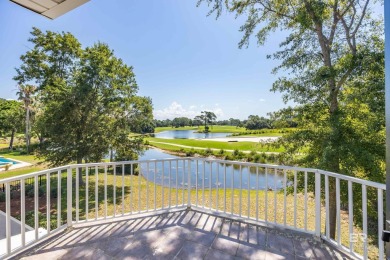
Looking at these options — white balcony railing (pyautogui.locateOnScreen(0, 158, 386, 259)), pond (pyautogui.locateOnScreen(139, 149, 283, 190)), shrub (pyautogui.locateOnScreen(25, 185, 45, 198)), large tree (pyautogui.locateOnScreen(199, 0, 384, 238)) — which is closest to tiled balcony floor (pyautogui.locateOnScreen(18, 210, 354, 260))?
white balcony railing (pyautogui.locateOnScreen(0, 158, 386, 259))

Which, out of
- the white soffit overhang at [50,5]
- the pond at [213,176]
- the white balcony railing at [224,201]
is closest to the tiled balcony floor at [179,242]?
the white balcony railing at [224,201]

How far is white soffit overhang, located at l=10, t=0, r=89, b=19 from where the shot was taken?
1632 mm

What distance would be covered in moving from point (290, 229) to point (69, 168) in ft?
9.19

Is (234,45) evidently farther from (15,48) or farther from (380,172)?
(15,48)

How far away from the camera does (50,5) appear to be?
167cm

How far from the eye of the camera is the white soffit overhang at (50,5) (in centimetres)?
163

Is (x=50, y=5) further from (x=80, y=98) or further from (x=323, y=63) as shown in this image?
(x=80, y=98)

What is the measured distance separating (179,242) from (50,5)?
252 cm

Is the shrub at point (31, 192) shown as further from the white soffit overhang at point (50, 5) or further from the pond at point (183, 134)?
the pond at point (183, 134)

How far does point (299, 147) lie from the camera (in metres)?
4.75

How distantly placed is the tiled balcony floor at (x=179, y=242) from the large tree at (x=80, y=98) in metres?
5.89

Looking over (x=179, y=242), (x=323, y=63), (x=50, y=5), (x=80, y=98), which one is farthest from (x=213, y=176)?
(x=50, y=5)

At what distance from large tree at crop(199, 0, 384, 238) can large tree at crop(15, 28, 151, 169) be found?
208 inches

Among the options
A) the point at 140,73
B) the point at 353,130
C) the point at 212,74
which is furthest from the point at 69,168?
the point at 212,74
